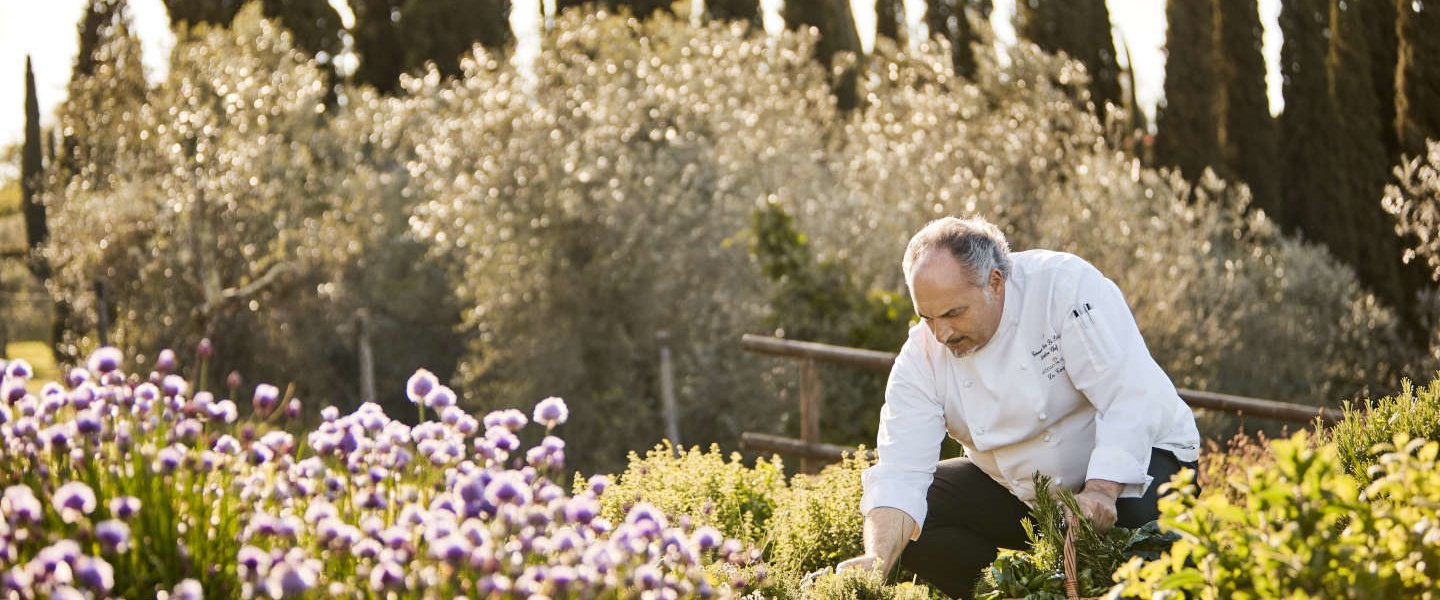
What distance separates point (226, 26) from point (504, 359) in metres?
11.5

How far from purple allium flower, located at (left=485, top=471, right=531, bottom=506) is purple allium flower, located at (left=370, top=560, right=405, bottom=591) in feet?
0.69

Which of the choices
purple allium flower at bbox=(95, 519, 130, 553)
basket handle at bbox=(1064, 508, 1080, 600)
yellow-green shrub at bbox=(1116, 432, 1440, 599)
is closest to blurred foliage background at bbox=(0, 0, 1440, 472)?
basket handle at bbox=(1064, 508, 1080, 600)

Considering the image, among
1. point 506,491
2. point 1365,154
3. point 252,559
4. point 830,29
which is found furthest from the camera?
point 830,29

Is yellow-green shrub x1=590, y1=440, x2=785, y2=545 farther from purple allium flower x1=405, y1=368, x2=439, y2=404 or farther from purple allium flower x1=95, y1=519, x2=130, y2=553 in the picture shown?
A: purple allium flower x1=95, y1=519, x2=130, y2=553

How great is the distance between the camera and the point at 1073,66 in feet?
44.4

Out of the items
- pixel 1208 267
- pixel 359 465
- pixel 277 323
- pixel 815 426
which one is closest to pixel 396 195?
pixel 277 323

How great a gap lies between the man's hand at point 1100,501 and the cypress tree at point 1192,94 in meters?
11.5

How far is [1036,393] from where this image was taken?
13.1 ft

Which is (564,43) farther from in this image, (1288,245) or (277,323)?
(1288,245)

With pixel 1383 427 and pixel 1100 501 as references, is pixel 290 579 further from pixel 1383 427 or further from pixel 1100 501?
pixel 1383 427

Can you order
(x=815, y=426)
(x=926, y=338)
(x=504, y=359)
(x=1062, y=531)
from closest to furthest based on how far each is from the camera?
(x=1062, y=531), (x=926, y=338), (x=815, y=426), (x=504, y=359)

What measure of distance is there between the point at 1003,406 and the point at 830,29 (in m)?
17.2

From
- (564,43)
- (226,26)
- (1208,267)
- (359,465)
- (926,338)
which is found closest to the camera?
(359,465)

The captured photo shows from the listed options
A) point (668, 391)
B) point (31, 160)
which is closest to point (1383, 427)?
point (668, 391)
